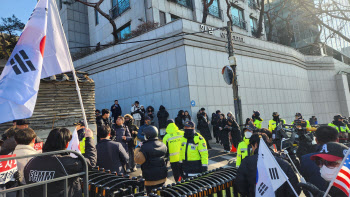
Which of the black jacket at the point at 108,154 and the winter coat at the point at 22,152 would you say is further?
the black jacket at the point at 108,154

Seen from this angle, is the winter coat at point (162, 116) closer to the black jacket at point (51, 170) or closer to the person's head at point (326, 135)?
the person's head at point (326, 135)

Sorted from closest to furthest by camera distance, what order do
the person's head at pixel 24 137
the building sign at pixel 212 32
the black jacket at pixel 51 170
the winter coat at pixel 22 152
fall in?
the black jacket at pixel 51 170 < the winter coat at pixel 22 152 < the person's head at pixel 24 137 < the building sign at pixel 212 32

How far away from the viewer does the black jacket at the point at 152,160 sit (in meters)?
4.76

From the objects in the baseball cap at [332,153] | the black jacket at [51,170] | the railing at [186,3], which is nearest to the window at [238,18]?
the railing at [186,3]

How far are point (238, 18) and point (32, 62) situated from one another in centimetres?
2680

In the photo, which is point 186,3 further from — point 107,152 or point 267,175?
point 267,175

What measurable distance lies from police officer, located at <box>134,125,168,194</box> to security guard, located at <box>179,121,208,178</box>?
2.70 ft

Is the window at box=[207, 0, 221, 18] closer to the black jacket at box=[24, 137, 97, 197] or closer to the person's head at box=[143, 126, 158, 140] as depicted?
the person's head at box=[143, 126, 158, 140]

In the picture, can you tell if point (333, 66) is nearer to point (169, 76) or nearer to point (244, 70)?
point (244, 70)

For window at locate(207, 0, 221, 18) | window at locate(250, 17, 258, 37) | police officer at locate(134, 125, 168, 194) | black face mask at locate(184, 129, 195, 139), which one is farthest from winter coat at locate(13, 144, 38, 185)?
window at locate(250, 17, 258, 37)

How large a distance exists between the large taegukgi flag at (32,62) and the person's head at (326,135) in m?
4.11

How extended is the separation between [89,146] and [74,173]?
110 centimetres

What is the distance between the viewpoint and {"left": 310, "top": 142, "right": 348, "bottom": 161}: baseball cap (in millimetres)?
2873

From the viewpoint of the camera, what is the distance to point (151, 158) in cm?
480
